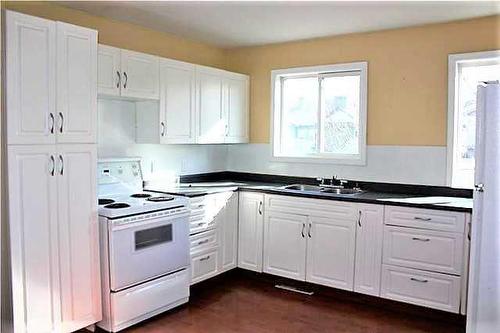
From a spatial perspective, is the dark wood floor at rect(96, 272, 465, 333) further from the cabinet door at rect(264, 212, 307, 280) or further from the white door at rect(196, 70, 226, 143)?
the white door at rect(196, 70, 226, 143)

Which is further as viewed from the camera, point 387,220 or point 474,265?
point 387,220

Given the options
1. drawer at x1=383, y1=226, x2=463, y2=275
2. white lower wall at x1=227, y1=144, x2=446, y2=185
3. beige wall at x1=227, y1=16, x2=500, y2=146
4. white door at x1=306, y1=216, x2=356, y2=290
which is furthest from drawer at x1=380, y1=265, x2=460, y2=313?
beige wall at x1=227, y1=16, x2=500, y2=146

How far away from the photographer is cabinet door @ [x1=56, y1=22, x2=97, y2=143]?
285cm

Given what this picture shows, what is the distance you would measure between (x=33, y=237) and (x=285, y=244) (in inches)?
84.1

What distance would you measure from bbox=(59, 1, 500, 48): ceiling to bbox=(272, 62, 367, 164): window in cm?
44

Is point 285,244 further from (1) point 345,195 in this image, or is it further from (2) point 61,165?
(2) point 61,165

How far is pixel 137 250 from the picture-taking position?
325 centimetres

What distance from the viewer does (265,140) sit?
4.90m

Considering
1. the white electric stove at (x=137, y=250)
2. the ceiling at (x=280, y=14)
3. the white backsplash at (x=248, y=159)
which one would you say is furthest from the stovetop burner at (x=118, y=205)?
the ceiling at (x=280, y=14)

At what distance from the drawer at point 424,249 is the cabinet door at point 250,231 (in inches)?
46.3

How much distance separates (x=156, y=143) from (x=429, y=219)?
7.57 ft

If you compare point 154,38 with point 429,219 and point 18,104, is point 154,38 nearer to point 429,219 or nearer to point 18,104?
point 18,104

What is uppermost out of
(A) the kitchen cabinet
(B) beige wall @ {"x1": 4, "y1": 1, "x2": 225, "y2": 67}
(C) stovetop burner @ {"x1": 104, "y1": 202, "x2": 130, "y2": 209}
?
(B) beige wall @ {"x1": 4, "y1": 1, "x2": 225, "y2": 67}

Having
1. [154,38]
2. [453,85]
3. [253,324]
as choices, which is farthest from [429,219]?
[154,38]
